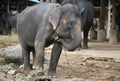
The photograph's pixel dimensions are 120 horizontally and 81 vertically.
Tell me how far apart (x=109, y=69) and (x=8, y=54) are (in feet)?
9.64

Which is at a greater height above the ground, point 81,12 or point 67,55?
point 81,12

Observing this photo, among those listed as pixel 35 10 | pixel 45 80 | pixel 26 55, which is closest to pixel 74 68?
pixel 26 55

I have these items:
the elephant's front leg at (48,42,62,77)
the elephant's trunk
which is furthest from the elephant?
the elephant's trunk

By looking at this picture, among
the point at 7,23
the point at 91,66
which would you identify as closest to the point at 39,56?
the point at 91,66

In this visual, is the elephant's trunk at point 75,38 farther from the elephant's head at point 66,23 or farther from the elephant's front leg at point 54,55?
the elephant's front leg at point 54,55

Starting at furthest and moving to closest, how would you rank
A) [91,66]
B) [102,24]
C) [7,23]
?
1. [7,23]
2. [102,24]
3. [91,66]

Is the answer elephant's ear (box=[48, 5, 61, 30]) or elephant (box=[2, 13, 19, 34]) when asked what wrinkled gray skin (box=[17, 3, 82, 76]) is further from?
elephant (box=[2, 13, 19, 34])

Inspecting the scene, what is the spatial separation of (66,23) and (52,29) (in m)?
0.35

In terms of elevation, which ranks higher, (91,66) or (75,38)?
(75,38)

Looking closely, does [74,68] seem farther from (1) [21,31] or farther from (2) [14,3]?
(2) [14,3]

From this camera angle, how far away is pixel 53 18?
9.24 metres

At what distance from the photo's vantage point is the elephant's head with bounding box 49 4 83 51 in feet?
29.4

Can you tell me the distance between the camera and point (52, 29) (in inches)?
366

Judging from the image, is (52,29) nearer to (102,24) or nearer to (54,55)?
(54,55)
